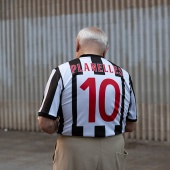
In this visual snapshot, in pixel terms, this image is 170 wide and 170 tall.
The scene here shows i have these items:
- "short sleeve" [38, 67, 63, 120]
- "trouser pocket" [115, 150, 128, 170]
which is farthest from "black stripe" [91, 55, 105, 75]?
"trouser pocket" [115, 150, 128, 170]

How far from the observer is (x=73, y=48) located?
9547mm

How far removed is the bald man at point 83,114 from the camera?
2695 millimetres

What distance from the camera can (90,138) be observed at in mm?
2701

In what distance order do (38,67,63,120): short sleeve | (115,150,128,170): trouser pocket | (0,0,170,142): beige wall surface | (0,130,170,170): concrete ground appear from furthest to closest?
(0,0,170,142): beige wall surface
(0,130,170,170): concrete ground
(115,150,128,170): trouser pocket
(38,67,63,120): short sleeve

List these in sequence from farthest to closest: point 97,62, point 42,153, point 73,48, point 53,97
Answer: point 73,48 < point 42,153 < point 97,62 < point 53,97

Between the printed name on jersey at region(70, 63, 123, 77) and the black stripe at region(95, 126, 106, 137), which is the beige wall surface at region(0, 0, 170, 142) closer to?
the printed name on jersey at region(70, 63, 123, 77)

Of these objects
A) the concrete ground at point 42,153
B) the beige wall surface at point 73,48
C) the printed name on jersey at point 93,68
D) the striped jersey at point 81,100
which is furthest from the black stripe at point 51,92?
the beige wall surface at point 73,48

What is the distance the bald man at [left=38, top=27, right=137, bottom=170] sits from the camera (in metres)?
2.70

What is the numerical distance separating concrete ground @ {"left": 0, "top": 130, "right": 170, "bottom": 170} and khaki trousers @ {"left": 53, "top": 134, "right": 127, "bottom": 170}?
382 centimetres

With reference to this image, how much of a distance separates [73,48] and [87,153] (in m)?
6.98

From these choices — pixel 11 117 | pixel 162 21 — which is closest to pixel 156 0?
pixel 162 21

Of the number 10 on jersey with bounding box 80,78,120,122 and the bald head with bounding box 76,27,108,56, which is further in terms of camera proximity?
the bald head with bounding box 76,27,108,56

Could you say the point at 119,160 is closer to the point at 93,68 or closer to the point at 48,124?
the point at 48,124

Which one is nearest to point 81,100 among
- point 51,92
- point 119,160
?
point 51,92
